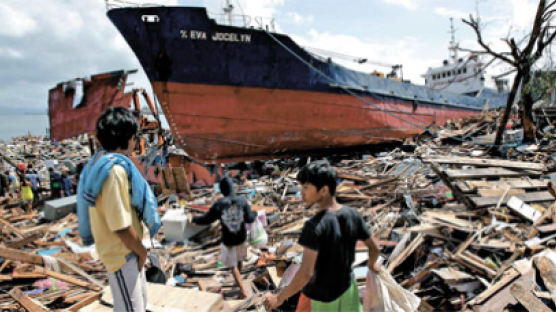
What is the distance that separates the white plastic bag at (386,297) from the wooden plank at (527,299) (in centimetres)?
126

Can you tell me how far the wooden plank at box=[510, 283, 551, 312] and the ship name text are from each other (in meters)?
9.83

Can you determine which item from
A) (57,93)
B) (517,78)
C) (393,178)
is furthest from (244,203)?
(517,78)

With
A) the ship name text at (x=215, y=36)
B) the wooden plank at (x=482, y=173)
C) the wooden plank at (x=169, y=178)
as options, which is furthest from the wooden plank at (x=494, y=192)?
the ship name text at (x=215, y=36)

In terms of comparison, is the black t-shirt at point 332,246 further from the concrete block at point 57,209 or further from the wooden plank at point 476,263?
the concrete block at point 57,209

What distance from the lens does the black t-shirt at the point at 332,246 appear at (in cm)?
189

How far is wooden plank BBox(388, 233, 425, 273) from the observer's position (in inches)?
153

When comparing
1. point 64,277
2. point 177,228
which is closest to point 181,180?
point 177,228

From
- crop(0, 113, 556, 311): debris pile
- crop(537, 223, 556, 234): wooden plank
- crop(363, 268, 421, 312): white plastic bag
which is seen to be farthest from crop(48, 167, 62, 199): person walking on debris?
crop(537, 223, 556, 234): wooden plank

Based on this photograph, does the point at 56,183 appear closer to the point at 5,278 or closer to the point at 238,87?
the point at 238,87

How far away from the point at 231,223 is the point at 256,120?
7447 mm

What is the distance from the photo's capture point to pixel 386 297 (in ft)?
7.96

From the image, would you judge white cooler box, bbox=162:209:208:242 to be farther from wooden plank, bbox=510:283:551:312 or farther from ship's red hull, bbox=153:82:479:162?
wooden plank, bbox=510:283:551:312

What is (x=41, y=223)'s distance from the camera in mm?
8438

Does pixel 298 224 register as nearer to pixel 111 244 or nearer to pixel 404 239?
pixel 404 239
